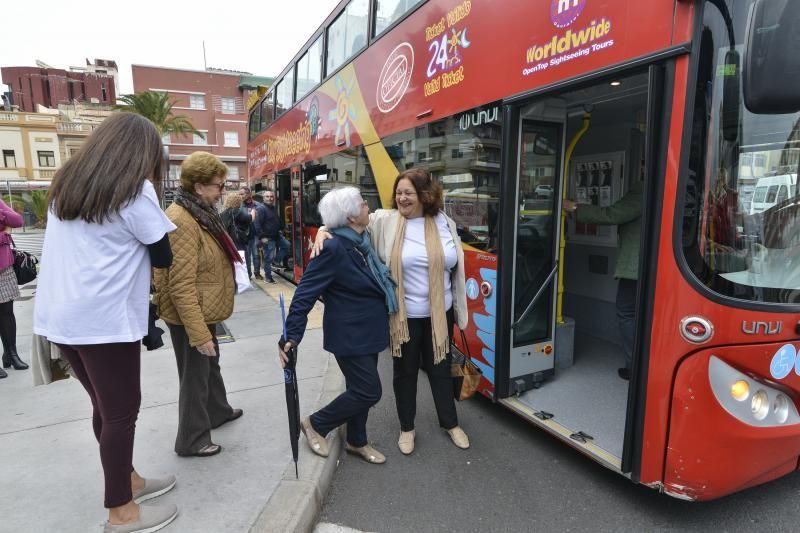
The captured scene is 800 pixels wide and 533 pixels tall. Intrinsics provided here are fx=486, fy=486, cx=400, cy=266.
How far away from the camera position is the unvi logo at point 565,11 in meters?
2.57

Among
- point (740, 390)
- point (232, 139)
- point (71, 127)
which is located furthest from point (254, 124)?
point (71, 127)

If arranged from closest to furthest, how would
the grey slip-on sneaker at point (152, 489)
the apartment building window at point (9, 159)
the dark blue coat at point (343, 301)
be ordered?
the grey slip-on sneaker at point (152, 489) → the dark blue coat at point (343, 301) → the apartment building window at point (9, 159)

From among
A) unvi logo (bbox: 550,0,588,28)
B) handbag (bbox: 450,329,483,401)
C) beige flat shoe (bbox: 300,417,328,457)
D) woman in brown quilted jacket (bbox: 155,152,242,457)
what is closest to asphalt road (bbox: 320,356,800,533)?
beige flat shoe (bbox: 300,417,328,457)

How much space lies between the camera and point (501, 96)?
316cm

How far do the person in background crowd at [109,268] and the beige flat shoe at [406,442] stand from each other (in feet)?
5.23

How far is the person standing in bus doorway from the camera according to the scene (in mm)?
3734

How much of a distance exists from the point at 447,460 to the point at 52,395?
3.27 metres

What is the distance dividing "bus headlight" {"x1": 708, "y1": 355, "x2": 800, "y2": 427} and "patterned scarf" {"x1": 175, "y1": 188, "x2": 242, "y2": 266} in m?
2.56

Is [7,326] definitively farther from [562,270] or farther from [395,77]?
[562,270]

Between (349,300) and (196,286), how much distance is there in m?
0.85

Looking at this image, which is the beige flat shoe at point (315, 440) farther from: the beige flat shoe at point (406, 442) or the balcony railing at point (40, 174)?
the balcony railing at point (40, 174)

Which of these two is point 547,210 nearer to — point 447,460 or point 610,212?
point 610,212

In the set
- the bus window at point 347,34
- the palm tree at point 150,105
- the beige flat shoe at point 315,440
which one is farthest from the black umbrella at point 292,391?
the palm tree at point 150,105

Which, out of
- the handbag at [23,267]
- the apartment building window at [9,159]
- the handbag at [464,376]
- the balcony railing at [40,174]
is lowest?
the handbag at [464,376]
